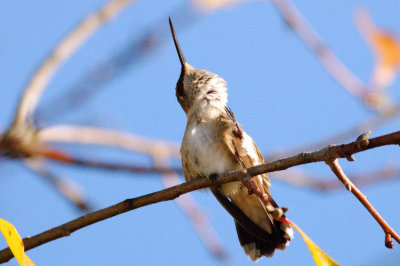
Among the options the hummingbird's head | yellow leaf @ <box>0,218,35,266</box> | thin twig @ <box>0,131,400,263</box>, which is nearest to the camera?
yellow leaf @ <box>0,218,35,266</box>

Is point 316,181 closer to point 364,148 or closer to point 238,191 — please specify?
point 238,191

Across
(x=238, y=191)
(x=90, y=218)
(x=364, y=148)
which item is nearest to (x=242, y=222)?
(x=238, y=191)

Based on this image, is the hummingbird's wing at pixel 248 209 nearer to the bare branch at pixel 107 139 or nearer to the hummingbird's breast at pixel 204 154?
the hummingbird's breast at pixel 204 154

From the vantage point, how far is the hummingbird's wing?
3586mm

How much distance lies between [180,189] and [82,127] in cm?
229

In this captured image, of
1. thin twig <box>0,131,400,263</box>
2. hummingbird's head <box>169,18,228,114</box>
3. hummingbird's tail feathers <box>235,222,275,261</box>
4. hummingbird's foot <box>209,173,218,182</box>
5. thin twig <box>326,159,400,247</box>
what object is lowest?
thin twig <box>326,159,400,247</box>

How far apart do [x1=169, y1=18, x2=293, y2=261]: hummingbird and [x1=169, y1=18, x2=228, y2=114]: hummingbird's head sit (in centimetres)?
2

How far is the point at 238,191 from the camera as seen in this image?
384 centimetres

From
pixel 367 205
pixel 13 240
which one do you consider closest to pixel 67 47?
pixel 13 240

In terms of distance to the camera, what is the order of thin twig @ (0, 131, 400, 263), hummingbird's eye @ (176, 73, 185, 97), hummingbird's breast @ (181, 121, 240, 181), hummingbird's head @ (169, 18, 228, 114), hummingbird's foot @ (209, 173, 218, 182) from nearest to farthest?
1. thin twig @ (0, 131, 400, 263)
2. hummingbird's foot @ (209, 173, 218, 182)
3. hummingbird's breast @ (181, 121, 240, 181)
4. hummingbird's head @ (169, 18, 228, 114)
5. hummingbird's eye @ (176, 73, 185, 97)

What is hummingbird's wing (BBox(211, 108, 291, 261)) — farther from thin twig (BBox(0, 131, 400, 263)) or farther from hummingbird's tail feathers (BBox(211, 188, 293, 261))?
thin twig (BBox(0, 131, 400, 263))

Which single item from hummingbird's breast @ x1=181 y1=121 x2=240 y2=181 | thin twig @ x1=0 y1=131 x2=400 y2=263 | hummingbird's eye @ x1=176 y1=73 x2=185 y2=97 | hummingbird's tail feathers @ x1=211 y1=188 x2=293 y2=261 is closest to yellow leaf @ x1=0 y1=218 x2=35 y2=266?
thin twig @ x1=0 y1=131 x2=400 y2=263

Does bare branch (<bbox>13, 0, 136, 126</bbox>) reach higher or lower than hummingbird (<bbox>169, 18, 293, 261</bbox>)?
higher

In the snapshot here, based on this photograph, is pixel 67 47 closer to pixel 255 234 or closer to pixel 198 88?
pixel 198 88
